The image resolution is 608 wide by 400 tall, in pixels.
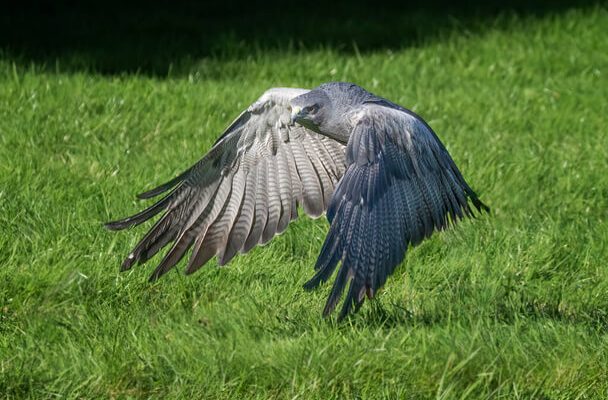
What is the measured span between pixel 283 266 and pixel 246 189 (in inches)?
14.4

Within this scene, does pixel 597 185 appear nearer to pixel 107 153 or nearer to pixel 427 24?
pixel 107 153

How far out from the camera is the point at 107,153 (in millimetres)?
6285

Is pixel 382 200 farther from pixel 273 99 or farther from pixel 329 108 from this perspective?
pixel 273 99

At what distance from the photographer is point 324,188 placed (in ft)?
16.6

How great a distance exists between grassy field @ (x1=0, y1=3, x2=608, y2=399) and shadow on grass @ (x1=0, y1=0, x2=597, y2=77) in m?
0.25

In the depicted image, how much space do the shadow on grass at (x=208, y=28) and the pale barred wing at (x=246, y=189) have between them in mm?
2850

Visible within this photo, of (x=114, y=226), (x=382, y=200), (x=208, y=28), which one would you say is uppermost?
(x=382, y=200)

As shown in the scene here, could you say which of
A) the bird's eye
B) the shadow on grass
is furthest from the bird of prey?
the shadow on grass

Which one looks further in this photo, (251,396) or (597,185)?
(597,185)

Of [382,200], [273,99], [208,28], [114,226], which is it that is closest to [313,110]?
[273,99]

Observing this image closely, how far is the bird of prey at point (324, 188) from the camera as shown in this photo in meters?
4.14

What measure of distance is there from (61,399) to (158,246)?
44.4 inches

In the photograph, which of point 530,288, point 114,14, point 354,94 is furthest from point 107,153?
point 114,14

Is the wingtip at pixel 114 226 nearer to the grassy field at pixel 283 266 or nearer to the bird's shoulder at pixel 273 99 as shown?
the grassy field at pixel 283 266
